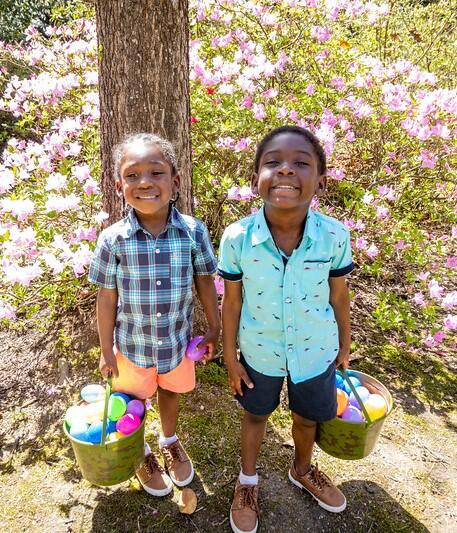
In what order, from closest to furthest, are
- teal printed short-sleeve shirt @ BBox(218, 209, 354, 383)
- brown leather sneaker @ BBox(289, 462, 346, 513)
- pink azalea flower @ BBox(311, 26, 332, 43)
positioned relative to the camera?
teal printed short-sleeve shirt @ BBox(218, 209, 354, 383)
brown leather sneaker @ BBox(289, 462, 346, 513)
pink azalea flower @ BBox(311, 26, 332, 43)

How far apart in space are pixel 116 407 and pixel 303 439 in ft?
2.66

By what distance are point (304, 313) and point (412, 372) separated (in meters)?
1.74

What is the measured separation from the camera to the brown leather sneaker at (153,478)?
2.04 meters

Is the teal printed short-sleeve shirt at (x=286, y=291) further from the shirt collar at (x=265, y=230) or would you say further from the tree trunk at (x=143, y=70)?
the tree trunk at (x=143, y=70)

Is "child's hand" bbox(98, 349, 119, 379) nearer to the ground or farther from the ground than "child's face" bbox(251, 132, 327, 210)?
nearer to the ground

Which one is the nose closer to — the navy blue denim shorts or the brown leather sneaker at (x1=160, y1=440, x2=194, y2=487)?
the navy blue denim shorts

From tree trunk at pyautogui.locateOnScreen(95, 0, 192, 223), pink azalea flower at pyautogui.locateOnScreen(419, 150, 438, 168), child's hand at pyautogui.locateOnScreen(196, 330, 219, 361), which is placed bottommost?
child's hand at pyautogui.locateOnScreen(196, 330, 219, 361)

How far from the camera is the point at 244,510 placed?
1926 mm

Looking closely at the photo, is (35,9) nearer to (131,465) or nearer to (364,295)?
(364,295)

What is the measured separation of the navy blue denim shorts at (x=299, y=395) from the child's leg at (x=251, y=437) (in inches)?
3.5

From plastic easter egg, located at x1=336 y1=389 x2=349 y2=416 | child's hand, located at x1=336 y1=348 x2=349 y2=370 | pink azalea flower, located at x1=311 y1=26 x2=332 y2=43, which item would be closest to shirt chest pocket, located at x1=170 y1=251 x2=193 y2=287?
child's hand, located at x1=336 y1=348 x2=349 y2=370

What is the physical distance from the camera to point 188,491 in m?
2.02

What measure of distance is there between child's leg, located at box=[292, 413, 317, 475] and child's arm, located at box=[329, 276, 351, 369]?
287 mm

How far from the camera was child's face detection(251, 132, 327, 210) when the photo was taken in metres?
1.48
